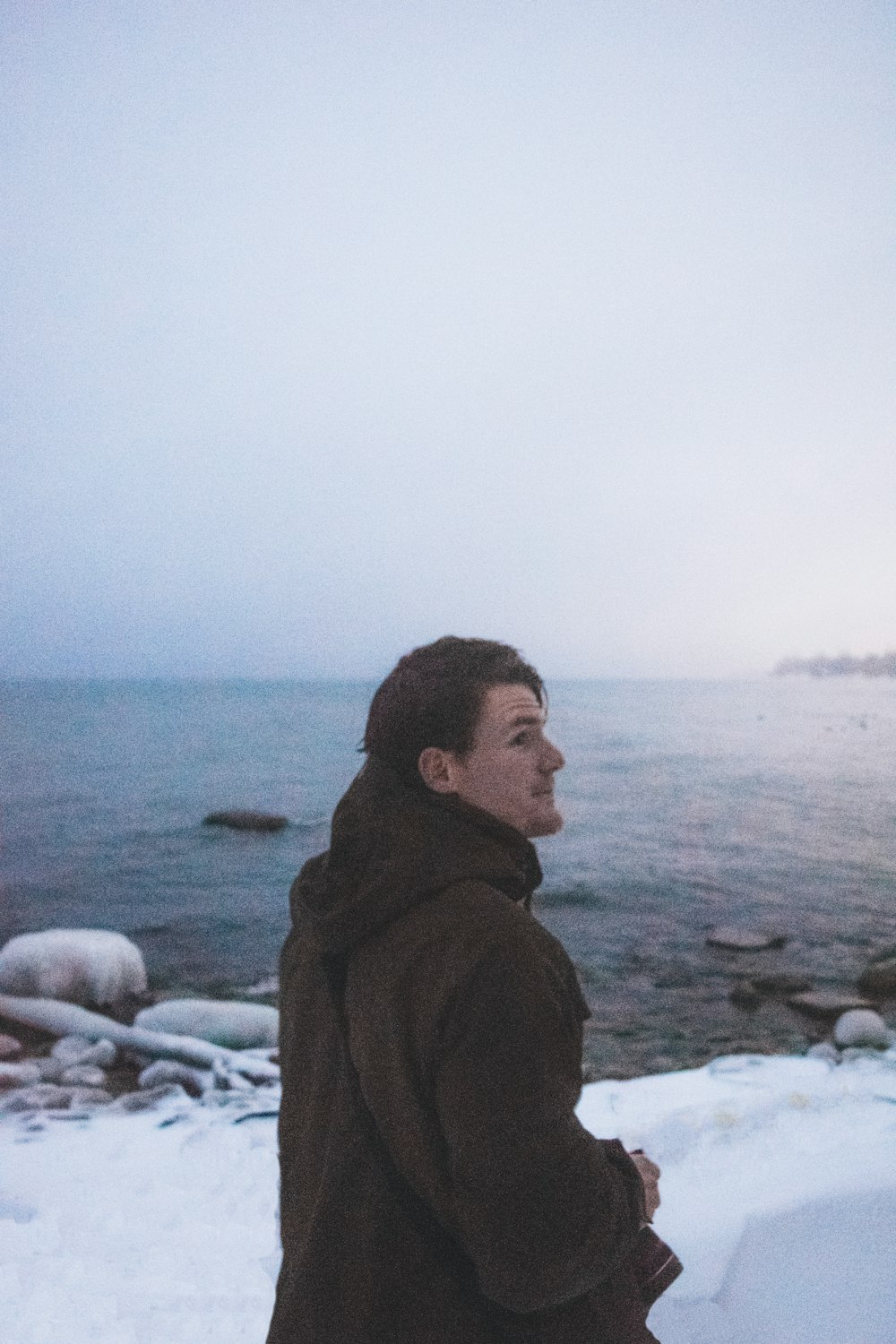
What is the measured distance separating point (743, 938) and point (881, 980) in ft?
3.24

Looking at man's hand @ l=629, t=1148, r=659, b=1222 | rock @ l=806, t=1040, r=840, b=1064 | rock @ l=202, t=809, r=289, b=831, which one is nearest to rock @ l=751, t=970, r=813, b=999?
rock @ l=806, t=1040, r=840, b=1064

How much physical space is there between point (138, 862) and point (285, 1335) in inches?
278

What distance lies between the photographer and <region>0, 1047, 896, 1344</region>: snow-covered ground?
6.11ft

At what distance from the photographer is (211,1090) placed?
3.52m

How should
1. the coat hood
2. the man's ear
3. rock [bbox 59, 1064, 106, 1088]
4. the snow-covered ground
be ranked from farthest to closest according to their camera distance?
rock [bbox 59, 1064, 106, 1088] → the snow-covered ground → the man's ear → the coat hood

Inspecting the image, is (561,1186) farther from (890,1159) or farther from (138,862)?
(138,862)

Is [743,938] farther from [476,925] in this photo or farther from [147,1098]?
[476,925]

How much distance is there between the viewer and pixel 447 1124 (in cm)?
77

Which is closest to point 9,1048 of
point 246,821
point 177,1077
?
point 177,1077

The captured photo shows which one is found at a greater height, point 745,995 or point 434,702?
point 434,702

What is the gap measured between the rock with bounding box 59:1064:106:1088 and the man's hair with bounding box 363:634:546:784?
11.7ft

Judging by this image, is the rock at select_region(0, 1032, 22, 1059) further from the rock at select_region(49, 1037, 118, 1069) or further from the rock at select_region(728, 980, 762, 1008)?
the rock at select_region(728, 980, 762, 1008)

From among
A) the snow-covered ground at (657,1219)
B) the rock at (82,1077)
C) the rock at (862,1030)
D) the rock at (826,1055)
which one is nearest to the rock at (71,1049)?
the rock at (82,1077)

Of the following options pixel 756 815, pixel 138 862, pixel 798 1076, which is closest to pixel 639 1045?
pixel 756 815
